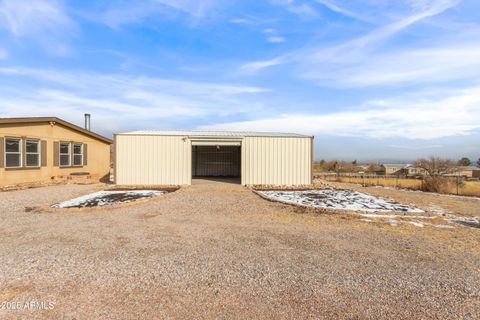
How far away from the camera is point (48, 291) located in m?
3.36

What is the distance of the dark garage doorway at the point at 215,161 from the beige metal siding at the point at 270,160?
19.7 feet

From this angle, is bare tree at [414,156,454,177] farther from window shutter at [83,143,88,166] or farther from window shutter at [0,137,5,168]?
window shutter at [0,137,5,168]

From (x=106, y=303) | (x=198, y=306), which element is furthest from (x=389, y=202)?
(x=106, y=303)

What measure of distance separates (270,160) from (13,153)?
1189 cm

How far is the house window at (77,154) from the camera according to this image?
639 inches

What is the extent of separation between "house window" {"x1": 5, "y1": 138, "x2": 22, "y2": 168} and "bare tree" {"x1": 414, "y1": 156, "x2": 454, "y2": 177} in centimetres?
3579

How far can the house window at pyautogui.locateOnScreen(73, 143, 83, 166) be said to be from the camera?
53.2 ft

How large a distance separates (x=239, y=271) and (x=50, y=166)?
14227 millimetres

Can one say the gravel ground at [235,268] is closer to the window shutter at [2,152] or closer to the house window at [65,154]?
the window shutter at [2,152]

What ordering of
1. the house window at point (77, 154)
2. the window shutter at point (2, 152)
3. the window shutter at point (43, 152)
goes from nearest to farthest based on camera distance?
the window shutter at point (2, 152), the window shutter at point (43, 152), the house window at point (77, 154)

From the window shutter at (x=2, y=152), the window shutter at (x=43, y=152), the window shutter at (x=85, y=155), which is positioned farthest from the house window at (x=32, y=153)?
the window shutter at (x=85, y=155)

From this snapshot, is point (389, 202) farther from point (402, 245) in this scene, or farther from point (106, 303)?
point (106, 303)

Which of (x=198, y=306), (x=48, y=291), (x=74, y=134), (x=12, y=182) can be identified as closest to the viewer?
(x=198, y=306)

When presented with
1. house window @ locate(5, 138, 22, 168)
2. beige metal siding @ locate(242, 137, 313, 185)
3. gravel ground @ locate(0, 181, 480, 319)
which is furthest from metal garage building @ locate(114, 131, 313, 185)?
gravel ground @ locate(0, 181, 480, 319)
